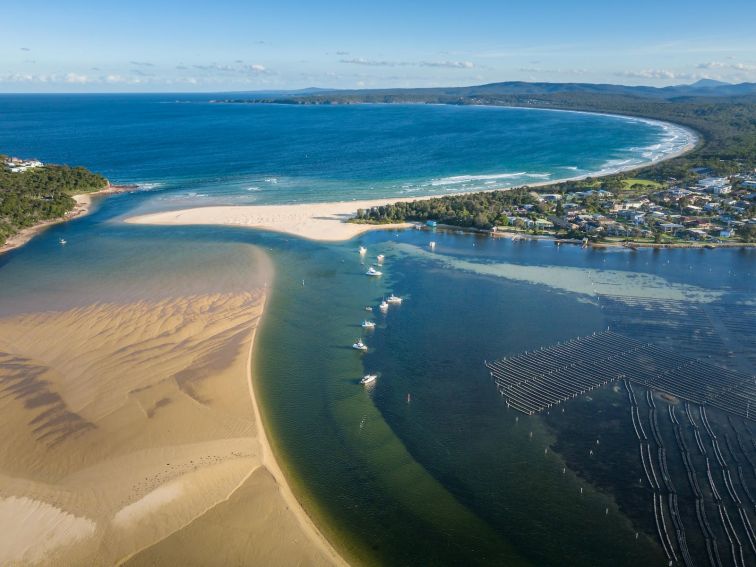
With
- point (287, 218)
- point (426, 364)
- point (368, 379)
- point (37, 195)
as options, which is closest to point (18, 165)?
point (37, 195)

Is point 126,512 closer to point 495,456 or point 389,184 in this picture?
point 495,456

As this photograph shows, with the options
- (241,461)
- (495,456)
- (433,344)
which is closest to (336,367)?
(433,344)

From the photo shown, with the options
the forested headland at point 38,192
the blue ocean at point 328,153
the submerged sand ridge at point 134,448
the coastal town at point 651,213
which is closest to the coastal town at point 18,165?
the forested headland at point 38,192

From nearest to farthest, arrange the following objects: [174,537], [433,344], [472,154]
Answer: [174,537] → [433,344] → [472,154]

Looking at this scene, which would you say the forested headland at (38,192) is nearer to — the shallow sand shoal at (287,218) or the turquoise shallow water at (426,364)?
the turquoise shallow water at (426,364)

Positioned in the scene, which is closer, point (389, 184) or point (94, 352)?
point (94, 352)
